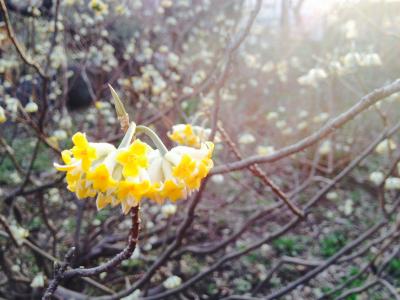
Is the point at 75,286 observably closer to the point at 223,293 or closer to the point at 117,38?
the point at 223,293

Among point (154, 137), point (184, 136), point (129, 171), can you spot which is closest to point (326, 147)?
point (184, 136)

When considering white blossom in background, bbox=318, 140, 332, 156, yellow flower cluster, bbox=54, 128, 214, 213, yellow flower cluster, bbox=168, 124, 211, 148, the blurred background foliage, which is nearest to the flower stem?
yellow flower cluster, bbox=54, 128, 214, 213

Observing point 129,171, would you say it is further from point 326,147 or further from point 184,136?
point 326,147

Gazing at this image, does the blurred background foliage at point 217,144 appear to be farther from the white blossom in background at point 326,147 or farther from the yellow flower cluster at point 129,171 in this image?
the yellow flower cluster at point 129,171

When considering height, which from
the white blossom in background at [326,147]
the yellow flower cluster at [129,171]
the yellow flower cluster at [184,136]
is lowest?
the yellow flower cluster at [129,171]

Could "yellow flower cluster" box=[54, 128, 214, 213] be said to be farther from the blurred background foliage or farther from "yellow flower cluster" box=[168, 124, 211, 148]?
the blurred background foliage

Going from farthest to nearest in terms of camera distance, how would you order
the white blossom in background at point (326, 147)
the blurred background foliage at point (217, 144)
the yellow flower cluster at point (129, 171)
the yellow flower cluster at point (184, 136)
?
the white blossom in background at point (326, 147)
the blurred background foliage at point (217, 144)
the yellow flower cluster at point (184, 136)
the yellow flower cluster at point (129, 171)

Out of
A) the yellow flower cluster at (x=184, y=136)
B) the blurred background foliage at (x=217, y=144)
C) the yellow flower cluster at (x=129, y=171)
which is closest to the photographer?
the yellow flower cluster at (x=129, y=171)

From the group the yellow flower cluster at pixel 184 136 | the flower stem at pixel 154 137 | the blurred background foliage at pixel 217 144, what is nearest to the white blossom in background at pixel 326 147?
the blurred background foliage at pixel 217 144
